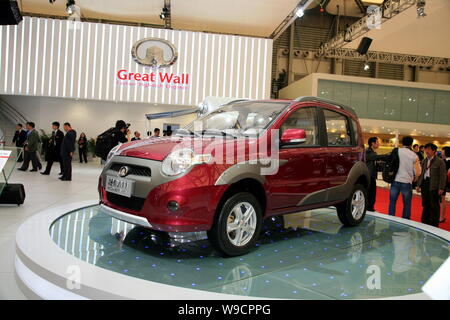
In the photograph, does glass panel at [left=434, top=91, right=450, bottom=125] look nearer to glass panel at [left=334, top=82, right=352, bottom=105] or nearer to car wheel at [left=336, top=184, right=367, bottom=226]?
glass panel at [left=334, top=82, right=352, bottom=105]

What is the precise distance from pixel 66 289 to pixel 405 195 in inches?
214

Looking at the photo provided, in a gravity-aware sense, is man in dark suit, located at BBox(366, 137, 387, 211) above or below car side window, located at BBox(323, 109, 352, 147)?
below

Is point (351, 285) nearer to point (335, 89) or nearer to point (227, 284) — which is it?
point (227, 284)

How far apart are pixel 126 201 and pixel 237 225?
0.95 m

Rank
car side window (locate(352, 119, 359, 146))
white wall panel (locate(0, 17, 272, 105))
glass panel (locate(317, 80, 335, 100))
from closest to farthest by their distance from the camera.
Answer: car side window (locate(352, 119, 359, 146)) < white wall panel (locate(0, 17, 272, 105)) < glass panel (locate(317, 80, 335, 100))

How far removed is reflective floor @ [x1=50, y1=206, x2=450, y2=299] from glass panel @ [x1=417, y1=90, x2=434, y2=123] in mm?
16671

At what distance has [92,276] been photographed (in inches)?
93.1

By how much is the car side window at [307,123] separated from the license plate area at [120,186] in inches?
66.4

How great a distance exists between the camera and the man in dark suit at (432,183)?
241 inches

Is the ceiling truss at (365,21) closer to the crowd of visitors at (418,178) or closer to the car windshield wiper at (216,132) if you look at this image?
the crowd of visitors at (418,178)

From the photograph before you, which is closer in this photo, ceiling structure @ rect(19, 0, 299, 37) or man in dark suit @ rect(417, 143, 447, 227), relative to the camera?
man in dark suit @ rect(417, 143, 447, 227)

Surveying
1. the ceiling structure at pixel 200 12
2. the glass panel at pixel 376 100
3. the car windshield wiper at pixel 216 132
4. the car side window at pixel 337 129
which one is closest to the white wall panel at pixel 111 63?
the ceiling structure at pixel 200 12

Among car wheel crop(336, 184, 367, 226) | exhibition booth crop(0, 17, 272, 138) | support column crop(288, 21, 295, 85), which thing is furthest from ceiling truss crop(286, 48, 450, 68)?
car wheel crop(336, 184, 367, 226)

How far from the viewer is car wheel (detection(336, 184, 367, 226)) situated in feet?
15.1
